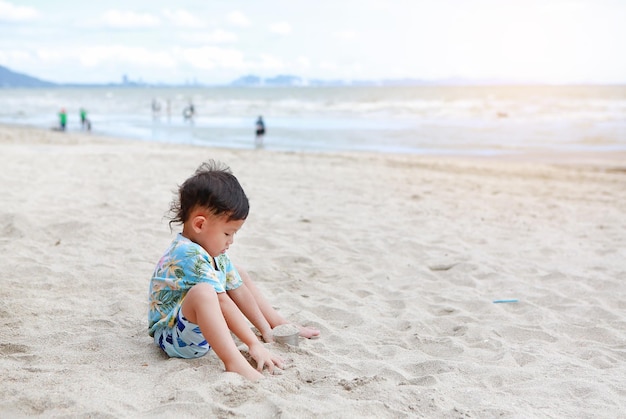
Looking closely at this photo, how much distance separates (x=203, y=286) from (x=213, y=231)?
27cm

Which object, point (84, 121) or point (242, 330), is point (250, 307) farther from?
point (84, 121)

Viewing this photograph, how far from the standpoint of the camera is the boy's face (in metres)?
2.77

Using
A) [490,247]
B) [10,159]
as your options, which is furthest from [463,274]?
[10,159]

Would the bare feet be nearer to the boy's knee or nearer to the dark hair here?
the boy's knee

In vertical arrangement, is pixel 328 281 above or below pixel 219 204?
below

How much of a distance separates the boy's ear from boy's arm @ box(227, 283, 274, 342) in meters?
0.53

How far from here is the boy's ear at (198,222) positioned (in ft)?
9.05

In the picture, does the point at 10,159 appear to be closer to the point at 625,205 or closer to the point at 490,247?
the point at 490,247

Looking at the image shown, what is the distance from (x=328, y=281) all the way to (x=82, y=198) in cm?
361

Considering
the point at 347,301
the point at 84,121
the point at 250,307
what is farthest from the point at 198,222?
the point at 84,121

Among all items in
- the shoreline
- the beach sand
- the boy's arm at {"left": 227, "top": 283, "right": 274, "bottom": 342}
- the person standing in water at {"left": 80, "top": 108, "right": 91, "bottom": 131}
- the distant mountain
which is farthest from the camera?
the distant mountain

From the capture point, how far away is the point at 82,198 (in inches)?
267

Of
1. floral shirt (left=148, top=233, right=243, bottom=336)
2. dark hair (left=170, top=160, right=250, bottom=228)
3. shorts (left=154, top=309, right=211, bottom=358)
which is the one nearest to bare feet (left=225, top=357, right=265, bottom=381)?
shorts (left=154, top=309, right=211, bottom=358)

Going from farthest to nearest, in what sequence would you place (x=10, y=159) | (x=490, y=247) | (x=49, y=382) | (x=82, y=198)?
1. (x=10, y=159)
2. (x=82, y=198)
3. (x=490, y=247)
4. (x=49, y=382)
